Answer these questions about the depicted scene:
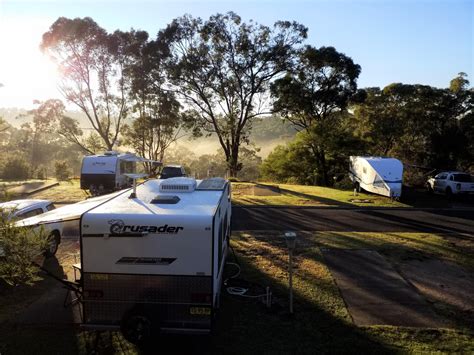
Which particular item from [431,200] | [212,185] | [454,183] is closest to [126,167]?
[212,185]

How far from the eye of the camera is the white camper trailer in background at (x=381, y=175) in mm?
23219

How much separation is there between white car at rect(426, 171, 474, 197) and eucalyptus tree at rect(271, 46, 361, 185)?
11.1 metres

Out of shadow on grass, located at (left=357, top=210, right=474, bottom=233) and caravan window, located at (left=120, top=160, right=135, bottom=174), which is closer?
shadow on grass, located at (left=357, top=210, right=474, bottom=233)

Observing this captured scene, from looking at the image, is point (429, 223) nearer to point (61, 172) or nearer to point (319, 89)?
point (319, 89)

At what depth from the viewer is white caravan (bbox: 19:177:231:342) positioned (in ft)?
21.5

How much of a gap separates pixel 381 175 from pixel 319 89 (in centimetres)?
1491

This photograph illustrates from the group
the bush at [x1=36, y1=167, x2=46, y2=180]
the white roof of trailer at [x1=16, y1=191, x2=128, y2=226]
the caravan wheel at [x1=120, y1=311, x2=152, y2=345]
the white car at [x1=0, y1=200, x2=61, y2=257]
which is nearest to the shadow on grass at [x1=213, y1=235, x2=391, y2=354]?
the caravan wheel at [x1=120, y1=311, x2=152, y2=345]

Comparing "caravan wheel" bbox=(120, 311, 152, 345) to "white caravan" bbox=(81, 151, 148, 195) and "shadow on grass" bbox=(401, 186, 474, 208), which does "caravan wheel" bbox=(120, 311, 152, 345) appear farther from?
"shadow on grass" bbox=(401, 186, 474, 208)

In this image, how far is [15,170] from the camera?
1433 inches

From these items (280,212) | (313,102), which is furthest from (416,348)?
(313,102)

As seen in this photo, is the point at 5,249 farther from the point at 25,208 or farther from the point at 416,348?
the point at 416,348

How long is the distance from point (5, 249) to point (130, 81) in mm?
32690

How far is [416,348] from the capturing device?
7.14 meters

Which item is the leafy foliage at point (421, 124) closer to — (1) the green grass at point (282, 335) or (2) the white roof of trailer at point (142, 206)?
(1) the green grass at point (282, 335)
